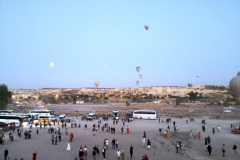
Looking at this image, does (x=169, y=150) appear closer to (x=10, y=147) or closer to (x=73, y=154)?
(x=73, y=154)

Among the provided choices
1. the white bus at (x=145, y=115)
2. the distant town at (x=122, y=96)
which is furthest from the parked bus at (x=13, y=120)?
the distant town at (x=122, y=96)

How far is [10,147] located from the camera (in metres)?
17.7

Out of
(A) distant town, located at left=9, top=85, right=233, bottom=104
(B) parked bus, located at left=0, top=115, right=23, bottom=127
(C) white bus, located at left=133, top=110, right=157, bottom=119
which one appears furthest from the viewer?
(A) distant town, located at left=9, top=85, right=233, bottom=104

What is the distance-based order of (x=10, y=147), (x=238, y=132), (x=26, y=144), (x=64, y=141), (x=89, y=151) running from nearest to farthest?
(x=89, y=151), (x=10, y=147), (x=26, y=144), (x=64, y=141), (x=238, y=132)

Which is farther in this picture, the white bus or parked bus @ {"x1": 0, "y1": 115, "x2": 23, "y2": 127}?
the white bus

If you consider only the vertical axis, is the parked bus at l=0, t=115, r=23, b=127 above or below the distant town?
above

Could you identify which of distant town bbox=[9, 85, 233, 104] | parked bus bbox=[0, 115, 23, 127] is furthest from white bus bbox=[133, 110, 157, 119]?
distant town bbox=[9, 85, 233, 104]

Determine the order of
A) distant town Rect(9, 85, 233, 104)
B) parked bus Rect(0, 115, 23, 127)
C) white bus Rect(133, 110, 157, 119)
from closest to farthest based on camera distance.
→ parked bus Rect(0, 115, 23, 127) < white bus Rect(133, 110, 157, 119) < distant town Rect(9, 85, 233, 104)

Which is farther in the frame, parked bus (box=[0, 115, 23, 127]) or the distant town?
the distant town

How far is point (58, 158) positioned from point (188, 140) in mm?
12959

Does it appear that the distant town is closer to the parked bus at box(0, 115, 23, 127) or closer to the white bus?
the white bus

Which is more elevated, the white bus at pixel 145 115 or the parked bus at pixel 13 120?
the parked bus at pixel 13 120

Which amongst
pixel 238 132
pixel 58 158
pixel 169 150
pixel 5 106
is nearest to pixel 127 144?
pixel 169 150

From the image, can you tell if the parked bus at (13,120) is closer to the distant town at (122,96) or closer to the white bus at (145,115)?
the white bus at (145,115)
